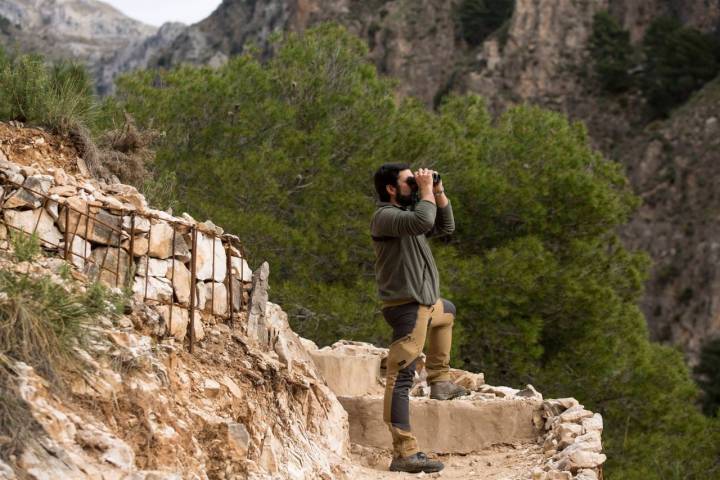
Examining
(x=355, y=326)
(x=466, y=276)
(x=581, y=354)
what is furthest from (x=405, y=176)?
(x=581, y=354)

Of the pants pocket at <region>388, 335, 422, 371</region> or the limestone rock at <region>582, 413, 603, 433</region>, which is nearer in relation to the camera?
the pants pocket at <region>388, 335, 422, 371</region>

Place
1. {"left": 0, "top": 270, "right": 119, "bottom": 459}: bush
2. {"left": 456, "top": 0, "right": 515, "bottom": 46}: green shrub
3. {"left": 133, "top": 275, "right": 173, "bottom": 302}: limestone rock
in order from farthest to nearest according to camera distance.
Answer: {"left": 456, "top": 0, "right": 515, "bottom": 46}: green shrub → {"left": 133, "top": 275, "right": 173, "bottom": 302}: limestone rock → {"left": 0, "top": 270, "right": 119, "bottom": 459}: bush

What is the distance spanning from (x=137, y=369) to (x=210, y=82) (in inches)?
423

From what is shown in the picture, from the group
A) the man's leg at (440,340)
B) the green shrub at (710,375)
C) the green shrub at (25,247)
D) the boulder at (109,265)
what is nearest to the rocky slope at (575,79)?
the green shrub at (710,375)

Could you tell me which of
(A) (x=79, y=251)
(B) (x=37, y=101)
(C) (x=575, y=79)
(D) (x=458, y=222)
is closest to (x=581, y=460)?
(A) (x=79, y=251)

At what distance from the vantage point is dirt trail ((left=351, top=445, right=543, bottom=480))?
5.54m

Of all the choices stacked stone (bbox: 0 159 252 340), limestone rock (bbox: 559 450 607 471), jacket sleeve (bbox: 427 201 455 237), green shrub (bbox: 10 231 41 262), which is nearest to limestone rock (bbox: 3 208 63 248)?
stacked stone (bbox: 0 159 252 340)

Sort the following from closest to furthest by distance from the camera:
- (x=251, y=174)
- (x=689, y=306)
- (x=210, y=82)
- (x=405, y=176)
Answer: (x=405, y=176) < (x=251, y=174) < (x=210, y=82) < (x=689, y=306)

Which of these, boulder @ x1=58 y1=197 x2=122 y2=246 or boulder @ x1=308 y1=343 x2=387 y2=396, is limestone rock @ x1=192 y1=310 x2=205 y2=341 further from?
boulder @ x1=308 y1=343 x2=387 y2=396

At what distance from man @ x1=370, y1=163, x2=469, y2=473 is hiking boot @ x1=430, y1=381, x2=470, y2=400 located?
73 cm

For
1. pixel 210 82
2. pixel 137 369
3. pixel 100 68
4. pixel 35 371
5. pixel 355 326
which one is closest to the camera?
pixel 35 371

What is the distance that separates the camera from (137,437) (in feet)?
12.8

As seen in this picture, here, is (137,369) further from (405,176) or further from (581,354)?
(581,354)

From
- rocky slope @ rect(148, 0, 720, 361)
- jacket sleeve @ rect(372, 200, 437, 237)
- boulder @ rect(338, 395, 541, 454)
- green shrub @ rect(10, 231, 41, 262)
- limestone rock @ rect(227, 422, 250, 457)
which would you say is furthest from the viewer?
rocky slope @ rect(148, 0, 720, 361)
